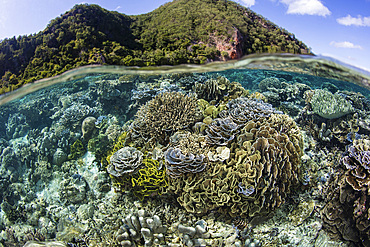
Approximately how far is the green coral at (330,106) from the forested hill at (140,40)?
80.2 inches

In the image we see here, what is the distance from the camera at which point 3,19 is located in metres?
5.50

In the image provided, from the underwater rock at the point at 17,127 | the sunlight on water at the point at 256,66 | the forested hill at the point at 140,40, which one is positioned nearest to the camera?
the forested hill at the point at 140,40

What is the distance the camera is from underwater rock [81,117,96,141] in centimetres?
741

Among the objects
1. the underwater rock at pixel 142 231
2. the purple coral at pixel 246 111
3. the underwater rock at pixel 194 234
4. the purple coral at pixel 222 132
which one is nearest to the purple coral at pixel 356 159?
the purple coral at pixel 246 111

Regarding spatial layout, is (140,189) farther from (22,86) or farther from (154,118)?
(22,86)

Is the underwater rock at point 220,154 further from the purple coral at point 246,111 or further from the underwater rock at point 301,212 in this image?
the underwater rock at point 301,212

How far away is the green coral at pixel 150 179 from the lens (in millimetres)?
4621

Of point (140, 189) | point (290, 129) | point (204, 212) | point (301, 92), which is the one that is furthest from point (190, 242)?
point (301, 92)

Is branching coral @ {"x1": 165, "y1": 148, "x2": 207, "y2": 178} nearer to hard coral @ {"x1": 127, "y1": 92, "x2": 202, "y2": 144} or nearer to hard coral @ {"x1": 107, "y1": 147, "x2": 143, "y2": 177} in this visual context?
hard coral @ {"x1": 107, "y1": 147, "x2": 143, "y2": 177}

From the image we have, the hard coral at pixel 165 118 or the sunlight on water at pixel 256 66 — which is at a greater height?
the sunlight on water at pixel 256 66

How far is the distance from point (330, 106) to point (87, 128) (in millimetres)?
9281

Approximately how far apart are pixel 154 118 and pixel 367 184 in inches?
207

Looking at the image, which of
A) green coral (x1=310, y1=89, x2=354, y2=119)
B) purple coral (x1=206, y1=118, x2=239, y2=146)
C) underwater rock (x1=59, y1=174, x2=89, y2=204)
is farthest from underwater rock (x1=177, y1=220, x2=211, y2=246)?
green coral (x1=310, y1=89, x2=354, y2=119)

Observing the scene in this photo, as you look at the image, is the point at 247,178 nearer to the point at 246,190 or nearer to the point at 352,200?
the point at 246,190
